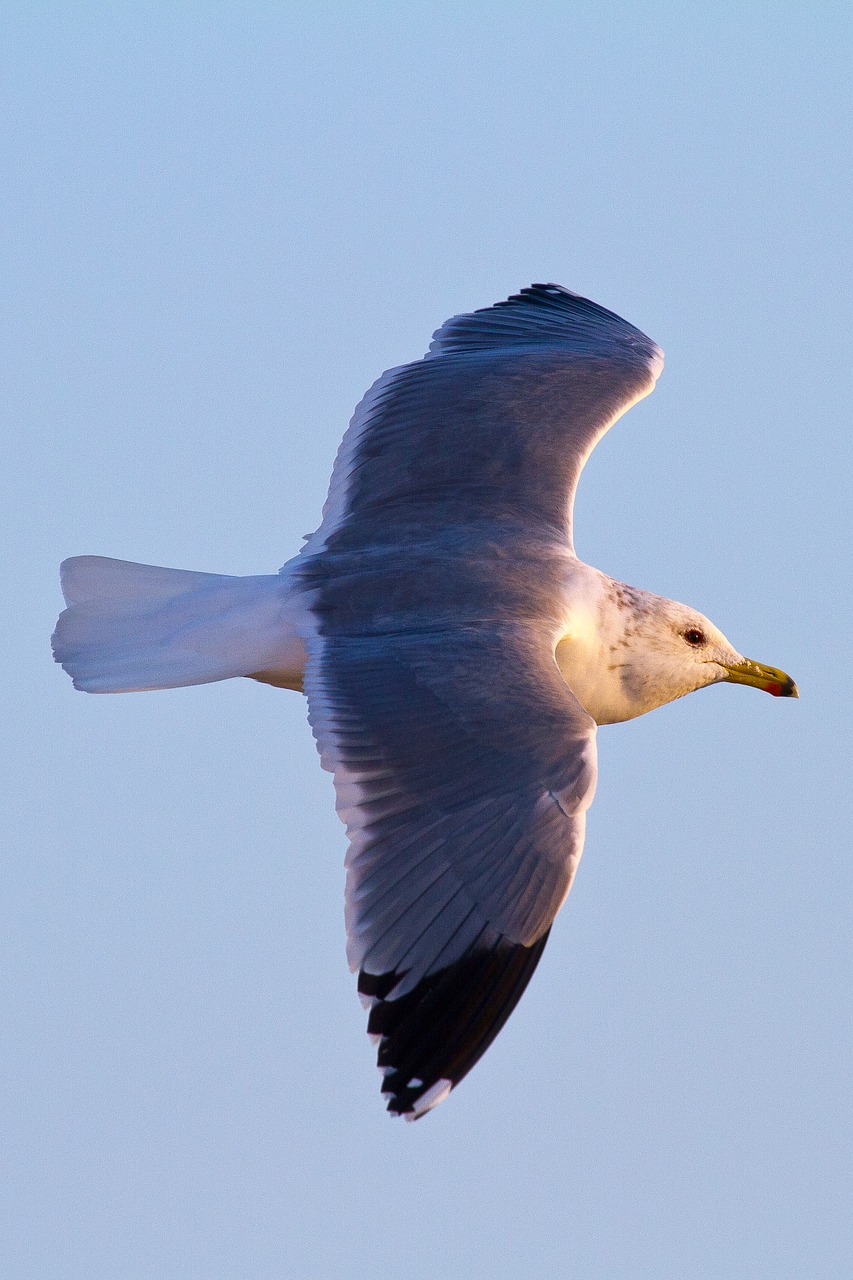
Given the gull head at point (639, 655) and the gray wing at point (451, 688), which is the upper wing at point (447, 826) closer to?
the gray wing at point (451, 688)

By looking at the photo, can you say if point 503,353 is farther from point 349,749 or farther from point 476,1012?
point 476,1012

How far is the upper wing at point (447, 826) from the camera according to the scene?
485 centimetres

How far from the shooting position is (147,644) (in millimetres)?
6449

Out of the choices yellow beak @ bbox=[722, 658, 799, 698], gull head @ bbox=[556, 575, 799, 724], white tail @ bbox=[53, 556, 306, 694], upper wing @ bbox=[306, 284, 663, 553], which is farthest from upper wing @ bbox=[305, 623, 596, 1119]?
yellow beak @ bbox=[722, 658, 799, 698]

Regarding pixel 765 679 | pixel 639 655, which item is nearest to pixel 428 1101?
pixel 639 655

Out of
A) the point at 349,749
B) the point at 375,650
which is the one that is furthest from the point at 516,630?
the point at 349,749

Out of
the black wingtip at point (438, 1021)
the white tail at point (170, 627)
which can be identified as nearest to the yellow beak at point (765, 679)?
the white tail at point (170, 627)

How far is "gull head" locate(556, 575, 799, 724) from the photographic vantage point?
6.76 metres

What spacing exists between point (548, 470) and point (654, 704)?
41.1 inches

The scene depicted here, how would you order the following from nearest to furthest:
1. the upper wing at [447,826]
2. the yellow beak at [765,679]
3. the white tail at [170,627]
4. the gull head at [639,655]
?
1. the upper wing at [447,826]
2. the white tail at [170,627]
3. the gull head at [639,655]
4. the yellow beak at [765,679]

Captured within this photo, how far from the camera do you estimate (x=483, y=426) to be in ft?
24.5

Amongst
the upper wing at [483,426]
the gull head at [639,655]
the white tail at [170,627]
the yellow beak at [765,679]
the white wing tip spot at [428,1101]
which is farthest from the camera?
the yellow beak at [765,679]

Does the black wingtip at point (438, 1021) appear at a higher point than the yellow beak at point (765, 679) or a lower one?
lower

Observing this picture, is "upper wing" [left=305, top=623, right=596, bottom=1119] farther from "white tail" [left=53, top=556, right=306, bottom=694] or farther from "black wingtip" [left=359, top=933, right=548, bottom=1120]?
"white tail" [left=53, top=556, right=306, bottom=694]
